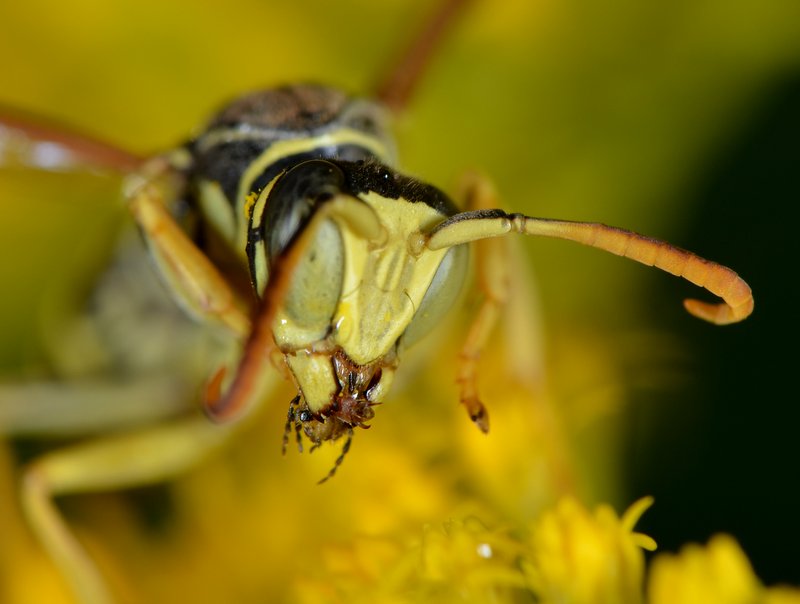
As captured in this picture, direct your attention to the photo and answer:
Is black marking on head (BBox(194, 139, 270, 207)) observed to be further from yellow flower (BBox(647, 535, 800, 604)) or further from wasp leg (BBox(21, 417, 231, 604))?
yellow flower (BBox(647, 535, 800, 604))

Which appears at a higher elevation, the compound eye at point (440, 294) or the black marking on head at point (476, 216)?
the black marking on head at point (476, 216)

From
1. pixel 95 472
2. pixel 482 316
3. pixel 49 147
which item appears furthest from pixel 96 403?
pixel 482 316

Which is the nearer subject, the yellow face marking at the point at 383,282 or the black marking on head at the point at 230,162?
the yellow face marking at the point at 383,282

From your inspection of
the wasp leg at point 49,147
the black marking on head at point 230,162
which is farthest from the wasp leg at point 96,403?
the black marking on head at point 230,162

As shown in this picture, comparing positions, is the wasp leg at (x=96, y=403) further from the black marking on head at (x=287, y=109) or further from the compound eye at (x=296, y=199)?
the compound eye at (x=296, y=199)

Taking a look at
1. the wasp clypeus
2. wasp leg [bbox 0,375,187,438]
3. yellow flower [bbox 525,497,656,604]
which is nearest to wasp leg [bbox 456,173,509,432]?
the wasp clypeus

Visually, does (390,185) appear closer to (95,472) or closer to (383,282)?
(383,282)
